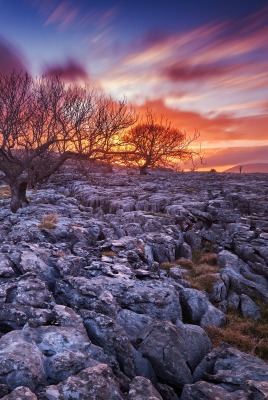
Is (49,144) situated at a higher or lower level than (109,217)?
higher

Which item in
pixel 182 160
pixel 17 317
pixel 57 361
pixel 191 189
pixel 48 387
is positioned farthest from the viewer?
pixel 191 189

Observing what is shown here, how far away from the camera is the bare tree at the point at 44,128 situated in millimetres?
27250

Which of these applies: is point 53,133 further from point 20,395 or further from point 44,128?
point 20,395

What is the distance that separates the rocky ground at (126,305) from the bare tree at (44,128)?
5296 mm

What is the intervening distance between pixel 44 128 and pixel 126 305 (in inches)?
910

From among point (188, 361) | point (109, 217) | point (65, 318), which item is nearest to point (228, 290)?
point (188, 361)

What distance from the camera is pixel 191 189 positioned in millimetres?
40469

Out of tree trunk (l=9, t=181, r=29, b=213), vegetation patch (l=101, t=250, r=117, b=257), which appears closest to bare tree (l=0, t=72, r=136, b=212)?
tree trunk (l=9, t=181, r=29, b=213)

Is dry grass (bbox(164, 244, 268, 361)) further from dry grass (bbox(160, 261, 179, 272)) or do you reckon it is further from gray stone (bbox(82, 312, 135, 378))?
gray stone (bbox(82, 312, 135, 378))

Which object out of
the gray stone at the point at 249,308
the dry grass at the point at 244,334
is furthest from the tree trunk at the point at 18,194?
the dry grass at the point at 244,334

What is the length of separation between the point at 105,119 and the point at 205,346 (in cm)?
2211

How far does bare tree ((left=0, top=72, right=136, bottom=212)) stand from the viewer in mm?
27250

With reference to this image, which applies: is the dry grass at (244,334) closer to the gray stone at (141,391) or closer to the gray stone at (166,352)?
the gray stone at (166,352)

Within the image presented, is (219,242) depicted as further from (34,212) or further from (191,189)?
(191,189)
